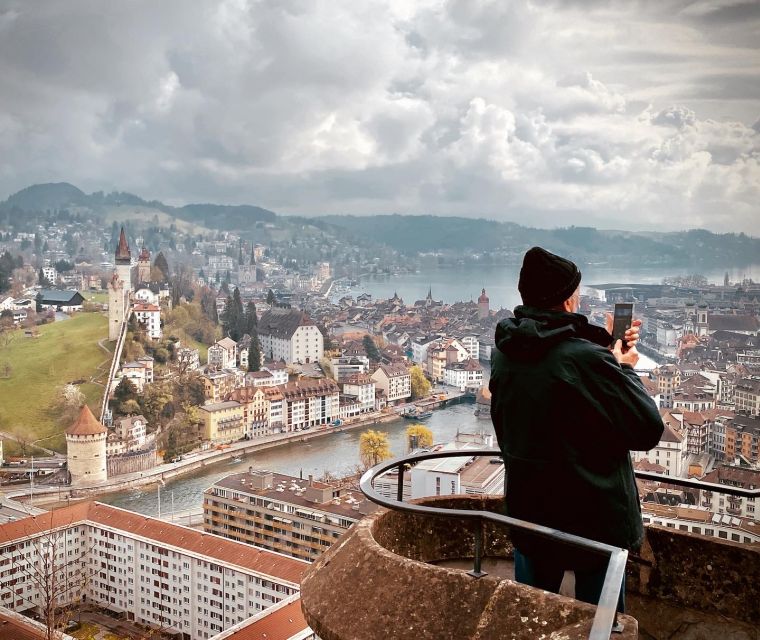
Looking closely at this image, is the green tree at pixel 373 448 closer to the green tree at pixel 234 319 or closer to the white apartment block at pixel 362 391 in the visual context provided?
the white apartment block at pixel 362 391

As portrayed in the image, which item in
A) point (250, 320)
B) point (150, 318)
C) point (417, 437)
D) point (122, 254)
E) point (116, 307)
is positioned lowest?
point (417, 437)

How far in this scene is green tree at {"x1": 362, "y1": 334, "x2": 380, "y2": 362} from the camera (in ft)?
63.4

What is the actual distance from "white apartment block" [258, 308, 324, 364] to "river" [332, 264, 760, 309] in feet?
15.0

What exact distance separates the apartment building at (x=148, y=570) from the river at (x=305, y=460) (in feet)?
7.83

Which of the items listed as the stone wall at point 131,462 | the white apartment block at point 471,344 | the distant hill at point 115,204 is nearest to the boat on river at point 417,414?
the white apartment block at point 471,344

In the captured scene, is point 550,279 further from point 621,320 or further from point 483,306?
point 483,306

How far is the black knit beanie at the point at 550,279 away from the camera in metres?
0.67

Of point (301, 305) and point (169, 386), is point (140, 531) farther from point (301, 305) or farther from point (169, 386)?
point (301, 305)

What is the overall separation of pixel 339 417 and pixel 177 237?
13505mm

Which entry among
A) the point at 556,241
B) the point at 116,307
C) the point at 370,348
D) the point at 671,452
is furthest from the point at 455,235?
the point at 671,452

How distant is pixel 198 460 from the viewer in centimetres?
1351

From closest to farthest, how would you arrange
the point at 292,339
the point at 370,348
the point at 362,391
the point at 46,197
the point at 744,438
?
the point at 744,438
the point at 362,391
the point at 292,339
the point at 370,348
the point at 46,197

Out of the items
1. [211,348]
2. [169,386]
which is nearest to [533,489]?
[169,386]

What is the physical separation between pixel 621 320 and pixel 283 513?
832 centimetres
